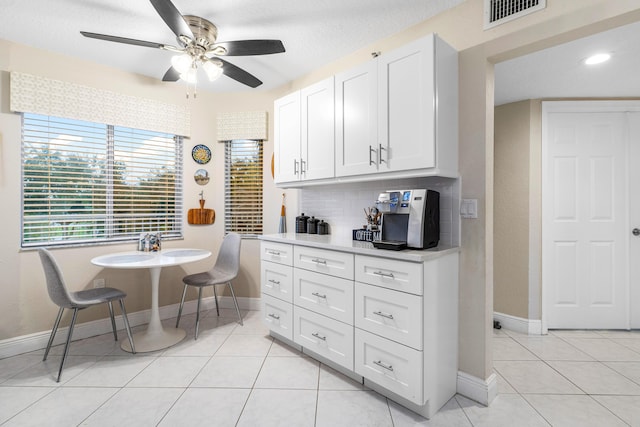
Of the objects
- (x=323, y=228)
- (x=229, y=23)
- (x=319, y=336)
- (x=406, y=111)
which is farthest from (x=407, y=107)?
(x=319, y=336)

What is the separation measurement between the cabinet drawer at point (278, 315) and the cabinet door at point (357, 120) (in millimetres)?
1218

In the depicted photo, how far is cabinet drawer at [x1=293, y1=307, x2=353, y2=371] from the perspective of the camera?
211cm

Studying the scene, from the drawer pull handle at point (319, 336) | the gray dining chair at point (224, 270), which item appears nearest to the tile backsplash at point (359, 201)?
the gray dining chair at point (224, 270)

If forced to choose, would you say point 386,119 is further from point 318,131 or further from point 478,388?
point 478,388

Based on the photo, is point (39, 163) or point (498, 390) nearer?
point (498, 390)

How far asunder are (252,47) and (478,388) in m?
2.71

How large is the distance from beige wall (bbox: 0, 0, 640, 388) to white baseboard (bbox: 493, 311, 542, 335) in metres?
1.46

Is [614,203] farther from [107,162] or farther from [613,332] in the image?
[107,162]

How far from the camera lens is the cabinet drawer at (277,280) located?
101 inches

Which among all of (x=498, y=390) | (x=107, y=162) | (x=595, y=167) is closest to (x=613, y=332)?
(x=595, y=167)

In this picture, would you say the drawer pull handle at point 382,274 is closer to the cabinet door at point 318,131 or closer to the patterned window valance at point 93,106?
the cabinet door at point 318,131

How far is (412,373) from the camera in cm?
175

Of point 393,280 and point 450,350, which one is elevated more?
point 393,280

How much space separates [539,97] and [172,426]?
406cm
